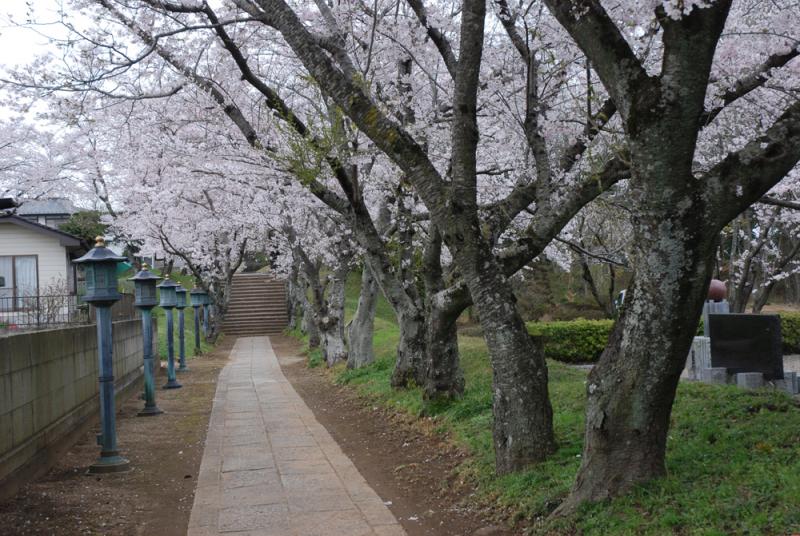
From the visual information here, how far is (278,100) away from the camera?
10320 millimetres

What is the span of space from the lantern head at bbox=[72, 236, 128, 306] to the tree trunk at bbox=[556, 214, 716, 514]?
5583mm

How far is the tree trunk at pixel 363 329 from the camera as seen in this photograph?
642 inches

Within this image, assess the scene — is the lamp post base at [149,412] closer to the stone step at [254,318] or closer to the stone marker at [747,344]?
the stone marker at [747,344]

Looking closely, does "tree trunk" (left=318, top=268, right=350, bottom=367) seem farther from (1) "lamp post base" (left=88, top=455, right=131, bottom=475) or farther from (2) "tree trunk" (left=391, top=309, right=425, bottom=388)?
(1) "lamp post base" (left=88, top=455, right=131, bottom=475)

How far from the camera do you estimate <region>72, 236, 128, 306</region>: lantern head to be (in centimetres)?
858

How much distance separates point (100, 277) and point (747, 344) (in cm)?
937

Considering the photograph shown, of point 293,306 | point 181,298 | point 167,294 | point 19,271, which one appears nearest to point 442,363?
point 167,294

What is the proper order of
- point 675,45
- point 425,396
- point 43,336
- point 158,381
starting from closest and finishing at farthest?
point 675,45 < point 43,336 < point 425,396 < point 158,381

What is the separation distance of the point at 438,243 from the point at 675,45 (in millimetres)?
5826

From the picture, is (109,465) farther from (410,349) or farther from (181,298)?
(181,298)

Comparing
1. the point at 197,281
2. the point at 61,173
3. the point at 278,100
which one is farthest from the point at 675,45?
the point at 61,173

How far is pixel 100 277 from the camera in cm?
864

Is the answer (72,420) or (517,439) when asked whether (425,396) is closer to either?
(517,439)

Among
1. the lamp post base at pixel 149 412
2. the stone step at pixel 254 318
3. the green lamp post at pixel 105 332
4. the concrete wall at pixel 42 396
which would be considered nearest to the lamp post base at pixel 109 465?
the green lamp post at pixel 105 332
